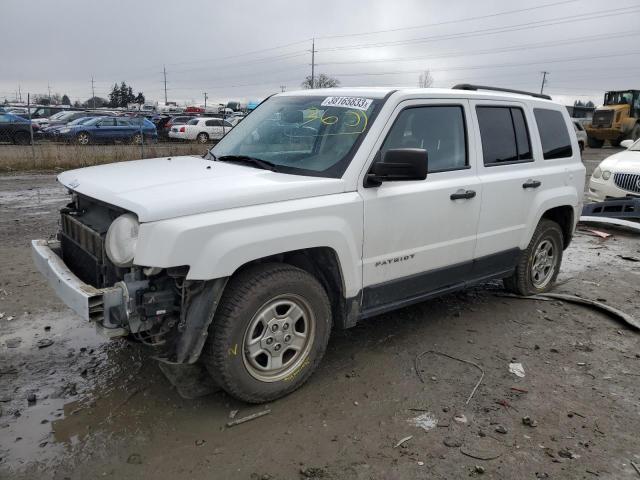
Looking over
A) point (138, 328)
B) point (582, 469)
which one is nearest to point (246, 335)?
point (138, 328)

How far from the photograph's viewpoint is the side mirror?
3361 mm

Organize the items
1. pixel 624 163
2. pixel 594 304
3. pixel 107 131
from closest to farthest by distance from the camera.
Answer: pixel 594 304 < pixel 624 163 < pixel 107 131

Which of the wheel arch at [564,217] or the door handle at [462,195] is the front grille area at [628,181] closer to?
the wheel arch at [564,217]

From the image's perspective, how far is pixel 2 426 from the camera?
313cm

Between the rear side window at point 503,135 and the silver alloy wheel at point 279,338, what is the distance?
83.1 inches

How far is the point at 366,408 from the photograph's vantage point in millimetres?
3375

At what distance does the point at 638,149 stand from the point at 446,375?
8.47 m

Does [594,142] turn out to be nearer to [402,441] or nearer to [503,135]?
[503,135]

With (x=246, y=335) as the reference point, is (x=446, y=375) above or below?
below

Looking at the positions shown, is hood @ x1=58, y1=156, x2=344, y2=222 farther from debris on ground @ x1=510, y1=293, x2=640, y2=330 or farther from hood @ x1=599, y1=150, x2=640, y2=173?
hood @ x1=599, y1=150, x2=640, y2=173

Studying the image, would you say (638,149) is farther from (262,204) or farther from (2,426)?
(2,426)

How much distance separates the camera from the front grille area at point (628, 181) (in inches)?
348

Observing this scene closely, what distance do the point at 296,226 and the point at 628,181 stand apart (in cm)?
785

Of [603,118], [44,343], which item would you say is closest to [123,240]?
[44,343]
